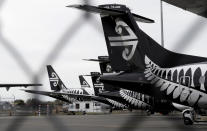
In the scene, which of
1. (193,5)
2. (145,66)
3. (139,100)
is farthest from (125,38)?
(139,100)

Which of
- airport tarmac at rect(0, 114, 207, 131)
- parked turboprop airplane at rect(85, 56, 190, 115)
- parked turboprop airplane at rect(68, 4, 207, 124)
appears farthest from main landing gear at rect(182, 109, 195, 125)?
parked turboprop airplane at rect(68, 4, 207, 124)

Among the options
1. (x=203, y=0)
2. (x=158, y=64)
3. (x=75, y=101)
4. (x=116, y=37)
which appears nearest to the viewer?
(x=203, y=0)

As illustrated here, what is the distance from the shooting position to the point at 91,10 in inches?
134

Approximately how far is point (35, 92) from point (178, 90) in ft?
34.3

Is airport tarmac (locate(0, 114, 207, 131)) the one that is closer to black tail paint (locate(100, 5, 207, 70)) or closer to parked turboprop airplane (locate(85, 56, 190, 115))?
parked turboprop airplane (locate(85, 56, 190, 115))

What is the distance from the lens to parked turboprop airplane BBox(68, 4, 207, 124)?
9.25m

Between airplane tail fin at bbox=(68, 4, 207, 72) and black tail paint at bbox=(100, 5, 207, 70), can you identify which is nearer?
airplane tail fin at bbox=(68, 4, 207, 72)

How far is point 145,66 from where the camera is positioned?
11.2 metres

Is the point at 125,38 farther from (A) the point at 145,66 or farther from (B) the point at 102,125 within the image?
(B) the point at 102,125

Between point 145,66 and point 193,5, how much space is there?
27.1 ft

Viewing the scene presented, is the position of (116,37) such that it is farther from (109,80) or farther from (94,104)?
(94,104)

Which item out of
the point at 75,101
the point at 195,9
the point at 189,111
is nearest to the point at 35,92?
the point at 195,9

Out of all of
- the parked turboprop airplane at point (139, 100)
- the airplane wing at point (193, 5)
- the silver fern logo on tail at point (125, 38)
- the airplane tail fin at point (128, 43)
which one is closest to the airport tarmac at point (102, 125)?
the parked turboprop airplane at point (139, 100)

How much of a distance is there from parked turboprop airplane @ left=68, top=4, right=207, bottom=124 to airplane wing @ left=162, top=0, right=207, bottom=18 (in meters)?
4.61
